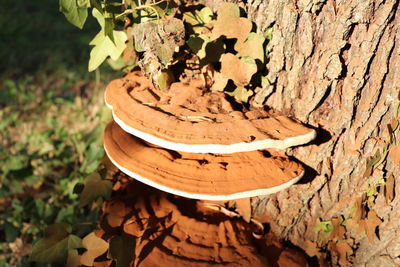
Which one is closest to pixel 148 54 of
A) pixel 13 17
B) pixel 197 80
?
pixel 197 80

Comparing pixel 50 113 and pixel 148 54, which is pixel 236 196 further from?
pixel 50 113

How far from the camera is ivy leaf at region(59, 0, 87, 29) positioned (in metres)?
1.61

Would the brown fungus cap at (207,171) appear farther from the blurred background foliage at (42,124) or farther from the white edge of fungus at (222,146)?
the blurred background foliage at (42,124)

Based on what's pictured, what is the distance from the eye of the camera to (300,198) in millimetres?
2145

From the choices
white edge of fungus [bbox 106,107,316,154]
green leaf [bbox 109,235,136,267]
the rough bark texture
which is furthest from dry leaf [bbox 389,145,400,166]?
green leaf [bbox 109,235,136,267]

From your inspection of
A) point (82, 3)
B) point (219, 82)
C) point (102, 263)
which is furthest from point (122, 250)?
point (82, 3)

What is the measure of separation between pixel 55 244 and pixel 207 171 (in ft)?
3.97

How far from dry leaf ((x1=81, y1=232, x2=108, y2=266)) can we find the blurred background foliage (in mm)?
298

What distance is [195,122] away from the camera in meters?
1.60

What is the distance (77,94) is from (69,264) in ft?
11.6

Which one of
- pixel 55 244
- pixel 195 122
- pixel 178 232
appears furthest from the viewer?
pixel 55 244

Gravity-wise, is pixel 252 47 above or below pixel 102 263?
above

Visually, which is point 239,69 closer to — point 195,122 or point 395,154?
point 195,122

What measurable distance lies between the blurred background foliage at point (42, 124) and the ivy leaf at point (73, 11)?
139 cm
